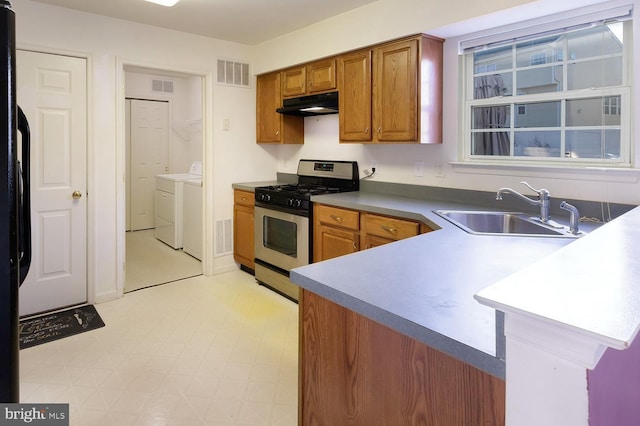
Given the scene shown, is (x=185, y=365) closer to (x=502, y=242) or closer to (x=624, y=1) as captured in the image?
(x=502, y=242)

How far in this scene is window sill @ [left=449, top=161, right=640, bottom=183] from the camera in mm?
2211

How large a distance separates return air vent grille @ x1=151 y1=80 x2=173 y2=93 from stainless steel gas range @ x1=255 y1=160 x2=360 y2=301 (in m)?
3.50

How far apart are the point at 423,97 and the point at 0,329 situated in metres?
2.63

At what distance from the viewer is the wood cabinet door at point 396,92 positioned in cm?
287

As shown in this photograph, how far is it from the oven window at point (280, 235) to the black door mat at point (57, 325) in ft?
4.84

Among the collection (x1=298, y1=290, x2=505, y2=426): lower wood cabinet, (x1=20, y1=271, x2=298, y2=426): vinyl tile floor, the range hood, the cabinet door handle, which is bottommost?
(x1=20, y1=271, x2=298, y2=426): vinyl tile floor

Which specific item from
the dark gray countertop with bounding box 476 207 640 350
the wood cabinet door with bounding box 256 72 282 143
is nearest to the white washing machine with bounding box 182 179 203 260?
the wood cabinet door with bounding box 256 72 282 143

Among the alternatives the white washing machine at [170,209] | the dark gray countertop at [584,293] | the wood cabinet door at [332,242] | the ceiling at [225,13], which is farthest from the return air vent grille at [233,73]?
Answer: the dark gray countertop at [584,293]

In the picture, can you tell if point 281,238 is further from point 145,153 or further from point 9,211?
point 145,153

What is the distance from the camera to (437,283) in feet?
3.93

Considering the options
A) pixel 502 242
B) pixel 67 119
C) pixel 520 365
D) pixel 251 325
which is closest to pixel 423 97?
pixel 502 242

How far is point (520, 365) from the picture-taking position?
2.04ft

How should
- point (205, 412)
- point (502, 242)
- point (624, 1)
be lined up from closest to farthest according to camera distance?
point (502, 242) < point (205, 412) < point (624, 1)

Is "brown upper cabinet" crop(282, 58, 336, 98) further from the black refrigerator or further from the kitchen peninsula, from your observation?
the black refrigerator
